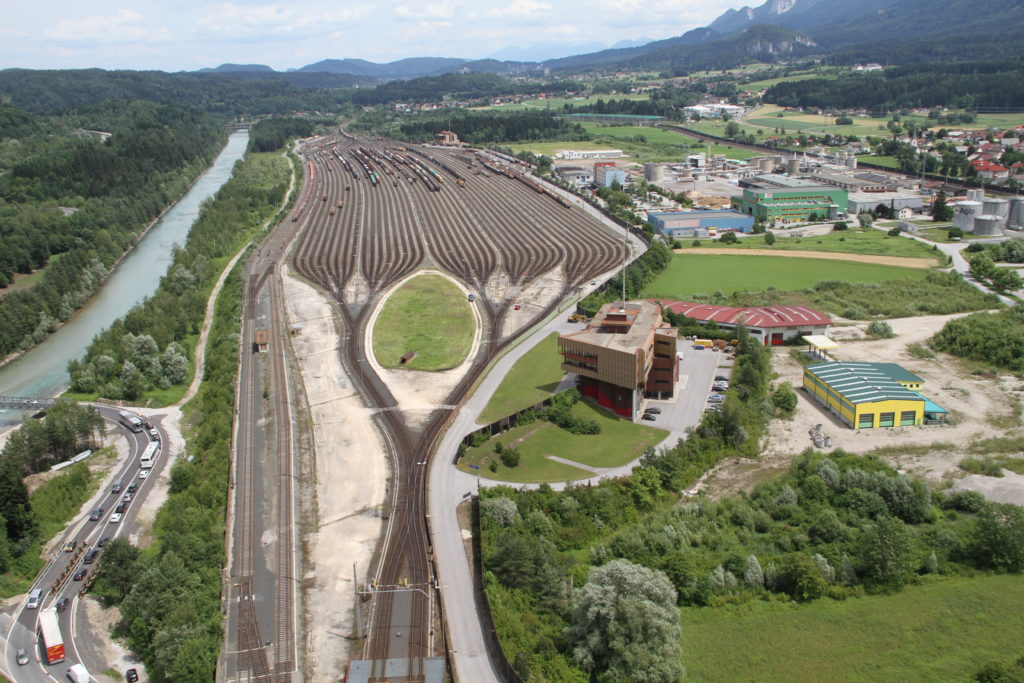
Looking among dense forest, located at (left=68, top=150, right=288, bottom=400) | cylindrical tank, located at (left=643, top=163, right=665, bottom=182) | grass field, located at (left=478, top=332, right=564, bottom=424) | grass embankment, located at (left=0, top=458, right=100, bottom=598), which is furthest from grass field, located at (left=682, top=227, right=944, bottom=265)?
grass embankment, located at (left=0, top=458, right=100, bottom=598)

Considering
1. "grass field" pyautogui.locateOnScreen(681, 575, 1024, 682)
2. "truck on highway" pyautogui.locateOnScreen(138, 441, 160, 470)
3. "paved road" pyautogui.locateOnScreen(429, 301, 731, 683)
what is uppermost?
"grass field" pyautogui.locateOnScreen(681, 575, 1024, 682)

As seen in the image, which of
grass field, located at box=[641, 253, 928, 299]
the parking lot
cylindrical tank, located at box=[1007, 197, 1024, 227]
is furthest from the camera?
cylindrical tank, located at box=[1007, 197, 1024, 227]

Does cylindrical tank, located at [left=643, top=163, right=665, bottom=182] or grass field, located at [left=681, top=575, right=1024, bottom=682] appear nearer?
grass field, located at [left=681, top=575, right=1024, bottom=682]

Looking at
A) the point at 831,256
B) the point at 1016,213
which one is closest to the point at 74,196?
the point at 831,256

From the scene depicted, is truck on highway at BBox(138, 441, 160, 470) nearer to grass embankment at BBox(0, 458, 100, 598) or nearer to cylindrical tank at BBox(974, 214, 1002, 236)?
grass embankment at BBox(0, 458, 100, 598)

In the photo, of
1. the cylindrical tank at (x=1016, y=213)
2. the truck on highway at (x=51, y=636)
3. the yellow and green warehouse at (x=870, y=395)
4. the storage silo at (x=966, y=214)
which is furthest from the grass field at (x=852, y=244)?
the truck on highway at (x=51, y=636)

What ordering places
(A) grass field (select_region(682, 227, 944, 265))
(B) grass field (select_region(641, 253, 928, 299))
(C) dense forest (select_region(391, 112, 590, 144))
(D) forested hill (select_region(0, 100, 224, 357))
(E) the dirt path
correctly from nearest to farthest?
(B) grass field (select_region(641, 253, 928, 299)) → (D) forested hill (select_region(0, 100, 224, 357)) → (E) the dirt path → (A) grass field (select_region(682, 227, 944, 265)) → (C) dense forest (select_region(391, 112, 590, 144))

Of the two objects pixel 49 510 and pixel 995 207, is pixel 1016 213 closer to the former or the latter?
pixel 995 207
